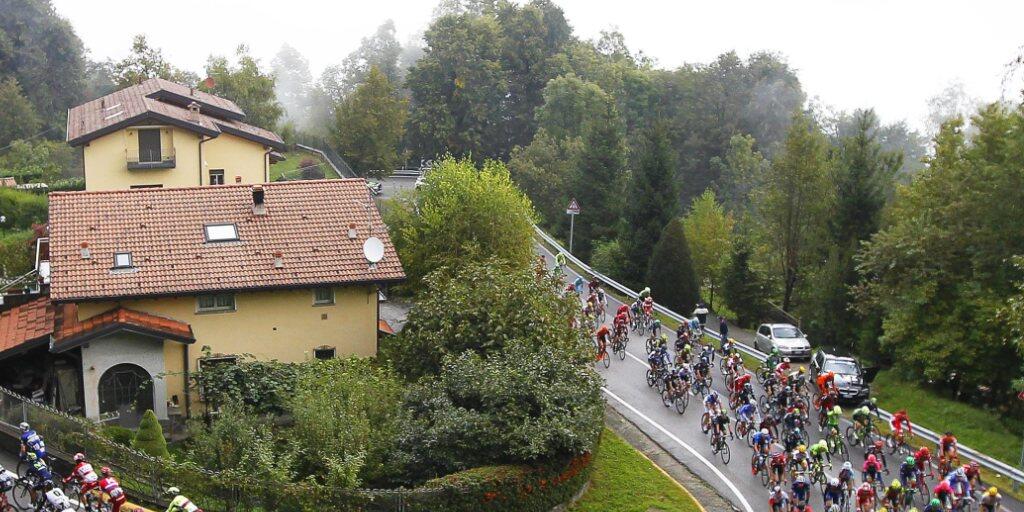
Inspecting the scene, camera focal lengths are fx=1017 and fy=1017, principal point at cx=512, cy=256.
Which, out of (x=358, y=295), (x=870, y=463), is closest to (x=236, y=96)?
(x=358, y=295)

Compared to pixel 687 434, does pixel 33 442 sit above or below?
above

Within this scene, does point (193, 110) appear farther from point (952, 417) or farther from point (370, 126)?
point (952, 417)

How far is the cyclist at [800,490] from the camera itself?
22.4 meters

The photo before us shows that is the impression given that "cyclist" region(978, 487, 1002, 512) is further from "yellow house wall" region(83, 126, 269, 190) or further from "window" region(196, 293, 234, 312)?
"yellow house wall" region(83, 126, 269, 190)

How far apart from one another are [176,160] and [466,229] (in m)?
14.4

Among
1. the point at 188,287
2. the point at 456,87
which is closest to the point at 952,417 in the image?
the point at 188,287

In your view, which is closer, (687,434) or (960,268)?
(687,434)

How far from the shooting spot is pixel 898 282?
3525 centimetres

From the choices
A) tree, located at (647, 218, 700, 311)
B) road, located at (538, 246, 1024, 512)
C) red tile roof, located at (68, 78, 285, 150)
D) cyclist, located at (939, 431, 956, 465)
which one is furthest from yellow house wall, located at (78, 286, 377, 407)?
tree, located at (647, 218, 700, 311)

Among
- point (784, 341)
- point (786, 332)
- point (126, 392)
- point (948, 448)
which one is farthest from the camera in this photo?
point (786, 332)

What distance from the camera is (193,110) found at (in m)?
45.2

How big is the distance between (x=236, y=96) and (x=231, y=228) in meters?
35.5

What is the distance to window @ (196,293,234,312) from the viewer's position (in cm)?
2850

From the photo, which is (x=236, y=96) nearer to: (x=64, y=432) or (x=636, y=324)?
(x=636, y=324)
